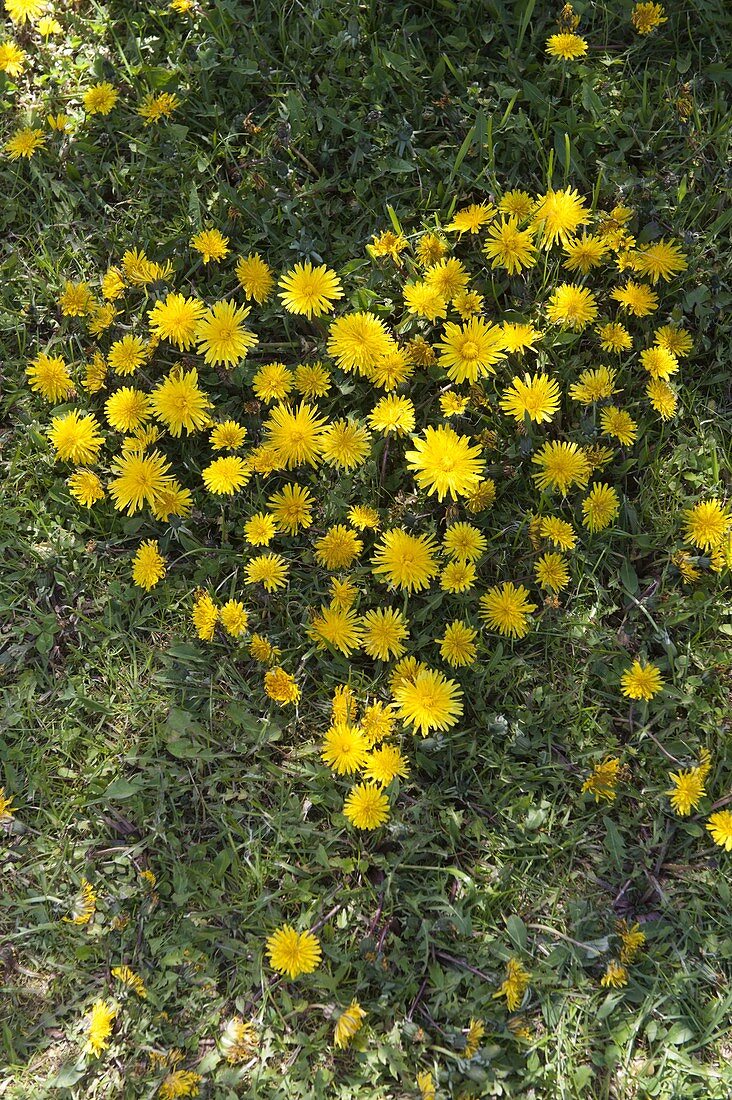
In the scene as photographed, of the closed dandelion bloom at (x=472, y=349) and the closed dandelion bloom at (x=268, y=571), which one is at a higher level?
the closed dandelion bloom at (x=472, y=349)

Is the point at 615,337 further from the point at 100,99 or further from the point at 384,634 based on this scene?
the point at 100,99

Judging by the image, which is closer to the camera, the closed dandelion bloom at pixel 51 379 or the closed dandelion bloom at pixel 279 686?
the closed dandelion bloom at pixel 279 686

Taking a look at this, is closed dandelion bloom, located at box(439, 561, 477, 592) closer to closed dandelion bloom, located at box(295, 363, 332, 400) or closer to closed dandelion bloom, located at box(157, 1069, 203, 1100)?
closed dandelion bloom, located at box(295, 363, 332, 400)

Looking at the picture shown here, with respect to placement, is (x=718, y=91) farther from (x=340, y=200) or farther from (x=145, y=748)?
(x=145, y=748)

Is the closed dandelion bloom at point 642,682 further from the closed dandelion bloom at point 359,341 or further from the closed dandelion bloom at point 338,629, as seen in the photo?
the closed dandelion bloom at point 359,341

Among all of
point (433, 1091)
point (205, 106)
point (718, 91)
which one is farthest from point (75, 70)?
point (433, 1091)

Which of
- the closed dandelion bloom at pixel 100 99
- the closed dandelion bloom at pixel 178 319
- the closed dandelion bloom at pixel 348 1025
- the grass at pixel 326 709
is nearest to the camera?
the closed dandelion bloom at pixel 348 1025

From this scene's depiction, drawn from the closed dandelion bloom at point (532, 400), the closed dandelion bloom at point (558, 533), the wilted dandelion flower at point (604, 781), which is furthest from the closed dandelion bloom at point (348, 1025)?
the closed dandelion bloom at point (532, 400)
